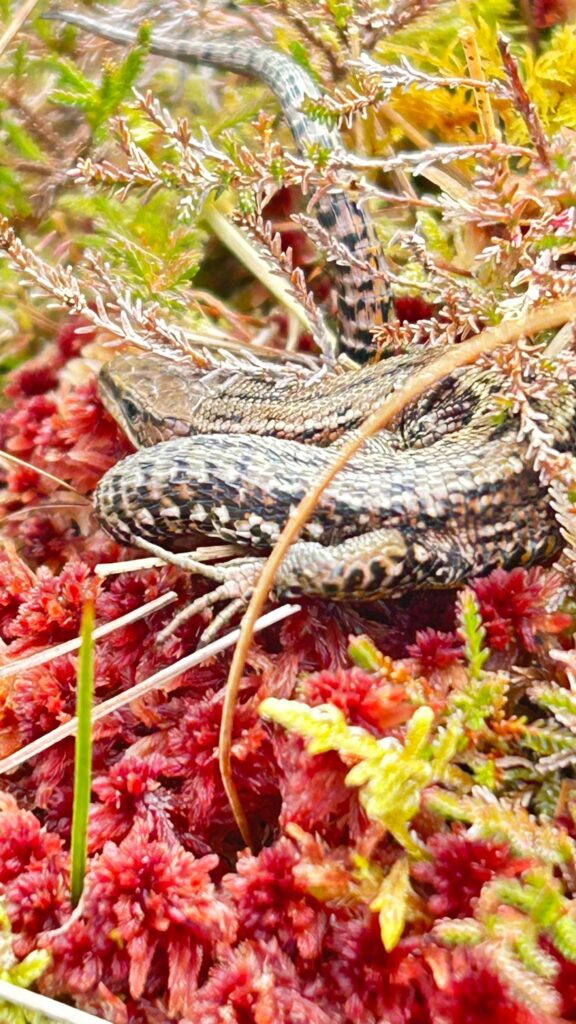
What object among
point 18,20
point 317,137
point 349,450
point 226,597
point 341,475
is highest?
point 18,20

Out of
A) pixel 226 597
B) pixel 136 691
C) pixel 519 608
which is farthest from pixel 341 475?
pixel 136 691

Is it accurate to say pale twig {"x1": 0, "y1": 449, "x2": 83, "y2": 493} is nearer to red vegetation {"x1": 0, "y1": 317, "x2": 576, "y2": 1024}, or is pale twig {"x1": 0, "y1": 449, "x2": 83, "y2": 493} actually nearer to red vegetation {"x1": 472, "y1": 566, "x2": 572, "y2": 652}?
red vegetation {"x1": 0, "y1": 317, "x2": 576, "y2": 1024}

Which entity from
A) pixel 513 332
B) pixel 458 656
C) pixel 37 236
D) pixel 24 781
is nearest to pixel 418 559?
pixel 458 656

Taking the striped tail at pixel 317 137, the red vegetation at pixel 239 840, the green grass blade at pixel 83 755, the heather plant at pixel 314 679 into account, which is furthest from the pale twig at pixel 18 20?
the green grass blade at pixel 83 755

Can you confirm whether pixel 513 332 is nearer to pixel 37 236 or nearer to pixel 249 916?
pixel 249 916

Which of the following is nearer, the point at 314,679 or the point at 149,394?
the point at 314,679

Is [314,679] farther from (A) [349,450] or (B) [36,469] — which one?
(B) [36,469]

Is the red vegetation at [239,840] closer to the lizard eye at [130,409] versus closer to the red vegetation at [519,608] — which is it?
the red vegetation at [519,608]
